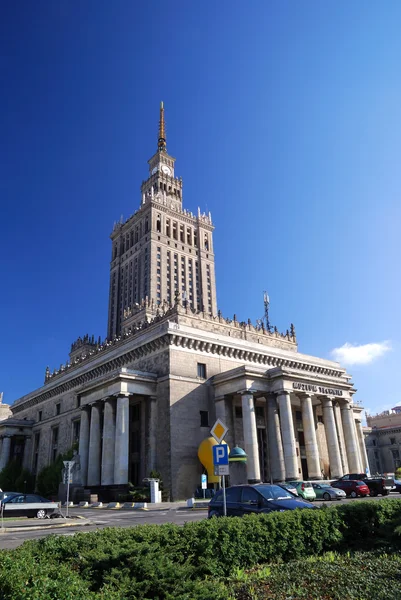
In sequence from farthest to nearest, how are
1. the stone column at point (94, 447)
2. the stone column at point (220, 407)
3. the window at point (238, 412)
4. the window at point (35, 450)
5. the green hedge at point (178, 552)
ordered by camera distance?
the window at point (35, 450)
the window at point (238, 412)
the stone column at point (94, 447)
the stone column at point (220, 407)
the green hedge at point (178, 552)

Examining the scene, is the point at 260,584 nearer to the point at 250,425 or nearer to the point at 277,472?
the point at 250,425

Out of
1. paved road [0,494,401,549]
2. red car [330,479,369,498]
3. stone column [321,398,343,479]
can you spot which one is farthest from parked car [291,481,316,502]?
stone column [321,398,343,479]

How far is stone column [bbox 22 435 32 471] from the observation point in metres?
69.9

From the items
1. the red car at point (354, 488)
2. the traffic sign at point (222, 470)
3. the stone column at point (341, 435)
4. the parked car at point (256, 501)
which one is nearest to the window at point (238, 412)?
the stone column at point (341, 435)

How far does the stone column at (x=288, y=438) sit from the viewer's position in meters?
41.6

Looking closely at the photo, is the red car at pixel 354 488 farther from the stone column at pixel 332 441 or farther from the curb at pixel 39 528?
the curb at pixel 39 528

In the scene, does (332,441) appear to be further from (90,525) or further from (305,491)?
(90,525)

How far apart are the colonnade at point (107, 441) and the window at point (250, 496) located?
2873 centimetres

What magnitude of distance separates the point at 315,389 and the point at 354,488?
1495 centimetres

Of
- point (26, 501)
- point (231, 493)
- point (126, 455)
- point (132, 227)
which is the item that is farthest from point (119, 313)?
point (231, 493)

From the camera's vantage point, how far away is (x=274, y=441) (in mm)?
44906

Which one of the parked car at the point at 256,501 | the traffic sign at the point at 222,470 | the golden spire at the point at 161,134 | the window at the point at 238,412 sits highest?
the golden spire at the point at 161,134

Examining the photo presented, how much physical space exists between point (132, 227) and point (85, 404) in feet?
258

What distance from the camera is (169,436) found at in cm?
4256
